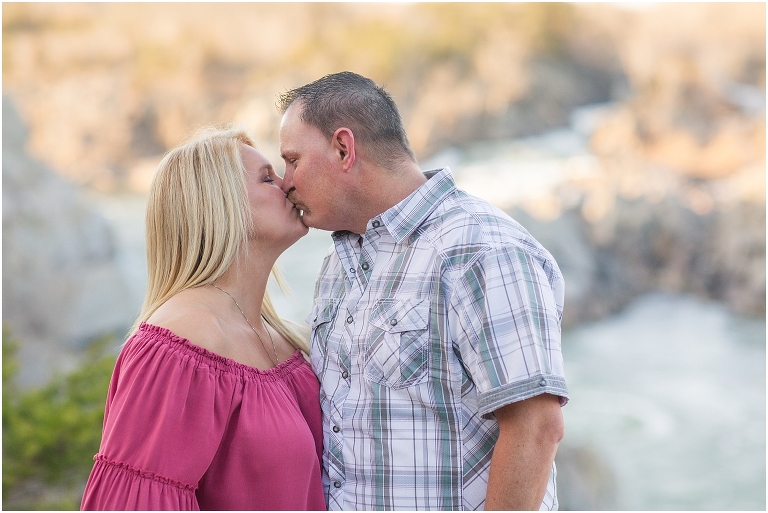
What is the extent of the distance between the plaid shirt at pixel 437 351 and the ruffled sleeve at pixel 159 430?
293mm

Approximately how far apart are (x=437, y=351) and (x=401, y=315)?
0.35 feet

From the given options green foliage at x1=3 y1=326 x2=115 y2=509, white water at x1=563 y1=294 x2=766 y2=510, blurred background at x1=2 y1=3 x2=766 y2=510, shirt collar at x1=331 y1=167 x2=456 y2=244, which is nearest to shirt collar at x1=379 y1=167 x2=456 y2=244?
shirt collar at x1=331 y1=167 x2=456 y2=244

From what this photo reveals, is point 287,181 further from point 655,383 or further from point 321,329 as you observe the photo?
point 655,383

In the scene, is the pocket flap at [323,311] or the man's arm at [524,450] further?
the pocket flap at [323,311]

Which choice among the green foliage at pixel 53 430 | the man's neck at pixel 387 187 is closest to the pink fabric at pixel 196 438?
the man's neck at pixel 387 187

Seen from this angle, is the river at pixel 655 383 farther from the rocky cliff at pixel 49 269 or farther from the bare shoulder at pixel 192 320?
the bare shoulder at pixel 192 320

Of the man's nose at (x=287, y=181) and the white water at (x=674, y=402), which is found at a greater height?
the white water at (x=674, y=402)

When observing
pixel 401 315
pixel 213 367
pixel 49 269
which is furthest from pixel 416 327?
pixel 49 269

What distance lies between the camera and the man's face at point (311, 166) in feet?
5.68

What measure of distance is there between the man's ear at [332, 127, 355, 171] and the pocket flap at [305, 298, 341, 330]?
0.33 m

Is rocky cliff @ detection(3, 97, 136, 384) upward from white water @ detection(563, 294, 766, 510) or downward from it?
upward

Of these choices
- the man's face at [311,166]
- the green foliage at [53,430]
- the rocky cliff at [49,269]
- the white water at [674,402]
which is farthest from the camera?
the white water at [674,402]

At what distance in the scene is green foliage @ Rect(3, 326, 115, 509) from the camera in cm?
341

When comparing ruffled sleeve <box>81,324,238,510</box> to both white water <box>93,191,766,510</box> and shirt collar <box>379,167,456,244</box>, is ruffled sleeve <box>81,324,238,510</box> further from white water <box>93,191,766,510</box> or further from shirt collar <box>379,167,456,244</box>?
white water <box>93,191,766,510</box>
